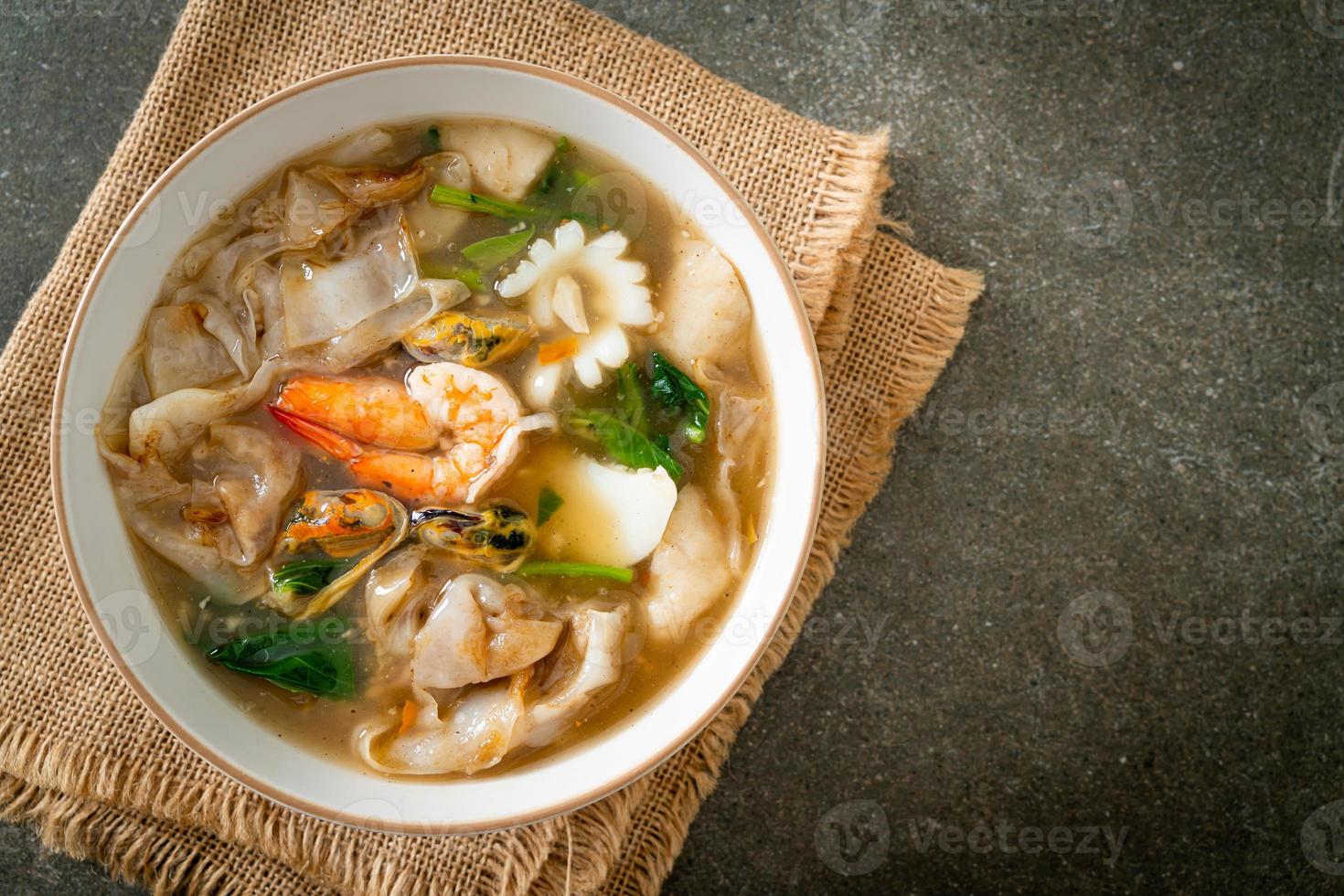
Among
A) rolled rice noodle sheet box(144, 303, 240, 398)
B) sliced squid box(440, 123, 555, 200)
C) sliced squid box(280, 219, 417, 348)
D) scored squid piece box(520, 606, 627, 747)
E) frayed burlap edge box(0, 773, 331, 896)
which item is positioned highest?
sliced squid box(440, 123, 555, 200)

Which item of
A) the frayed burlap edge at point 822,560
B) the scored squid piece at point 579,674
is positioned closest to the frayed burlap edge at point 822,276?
the frayed burlap edge at point 822,560

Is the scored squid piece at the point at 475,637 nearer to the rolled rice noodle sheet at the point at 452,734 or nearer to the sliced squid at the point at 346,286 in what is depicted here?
the rolled rice noodle sheet at the point at 452,734

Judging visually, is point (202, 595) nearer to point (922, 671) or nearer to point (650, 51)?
point (650, 51)

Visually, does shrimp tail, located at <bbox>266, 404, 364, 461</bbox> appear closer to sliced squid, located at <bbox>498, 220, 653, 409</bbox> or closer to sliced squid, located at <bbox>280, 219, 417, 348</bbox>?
sliced squid, located at <bbox>280, 219, 417, 348</bbox>

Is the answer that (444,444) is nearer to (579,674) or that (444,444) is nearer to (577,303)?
(577,303)

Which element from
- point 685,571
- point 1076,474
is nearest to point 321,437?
point 685,571

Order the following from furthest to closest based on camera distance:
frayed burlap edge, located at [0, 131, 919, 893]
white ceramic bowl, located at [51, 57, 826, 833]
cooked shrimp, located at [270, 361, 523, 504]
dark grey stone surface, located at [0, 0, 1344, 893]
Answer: dark grey stone surface, located at [0, 0, 1344, 893] → frayed burlap edge, located at [0, 131, 919, 893] → cooked shrimp, located at [270, 361, 523, 504] → white ceramic bowl, located at [51, 57, 826, 833]

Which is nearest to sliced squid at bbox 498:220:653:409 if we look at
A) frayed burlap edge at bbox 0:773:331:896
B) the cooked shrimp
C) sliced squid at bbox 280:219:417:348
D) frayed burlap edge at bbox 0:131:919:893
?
the cooked shrimp

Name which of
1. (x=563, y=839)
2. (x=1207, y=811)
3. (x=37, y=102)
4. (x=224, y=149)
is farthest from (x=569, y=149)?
(x=1207, y=811)
